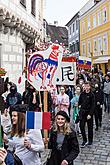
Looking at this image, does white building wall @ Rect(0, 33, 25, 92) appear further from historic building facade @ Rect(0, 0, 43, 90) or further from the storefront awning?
the storefront awning

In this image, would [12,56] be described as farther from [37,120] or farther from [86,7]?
[86,7]

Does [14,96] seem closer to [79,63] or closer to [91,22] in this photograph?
[79,63]

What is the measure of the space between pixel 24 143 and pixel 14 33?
8856 millimetres

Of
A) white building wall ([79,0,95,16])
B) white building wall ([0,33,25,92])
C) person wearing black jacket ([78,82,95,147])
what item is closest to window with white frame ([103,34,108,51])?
white building wall ([79,0,95,16])

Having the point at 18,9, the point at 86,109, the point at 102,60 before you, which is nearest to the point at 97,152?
the point at 86,109

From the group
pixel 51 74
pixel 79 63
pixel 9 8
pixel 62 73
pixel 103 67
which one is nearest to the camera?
pixel 51 74

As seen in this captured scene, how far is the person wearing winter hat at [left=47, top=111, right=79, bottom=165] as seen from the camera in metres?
4.21

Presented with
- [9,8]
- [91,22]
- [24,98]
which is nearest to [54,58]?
[24,98]

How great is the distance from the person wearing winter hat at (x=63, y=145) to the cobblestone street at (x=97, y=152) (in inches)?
88.2

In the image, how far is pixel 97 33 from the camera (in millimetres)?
36875

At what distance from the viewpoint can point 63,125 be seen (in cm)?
435

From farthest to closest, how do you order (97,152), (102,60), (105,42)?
Result: (105,42), (102,60), (97,152)

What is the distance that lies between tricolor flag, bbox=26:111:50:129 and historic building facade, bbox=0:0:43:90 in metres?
5.86

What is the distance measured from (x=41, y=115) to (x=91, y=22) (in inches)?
1402
